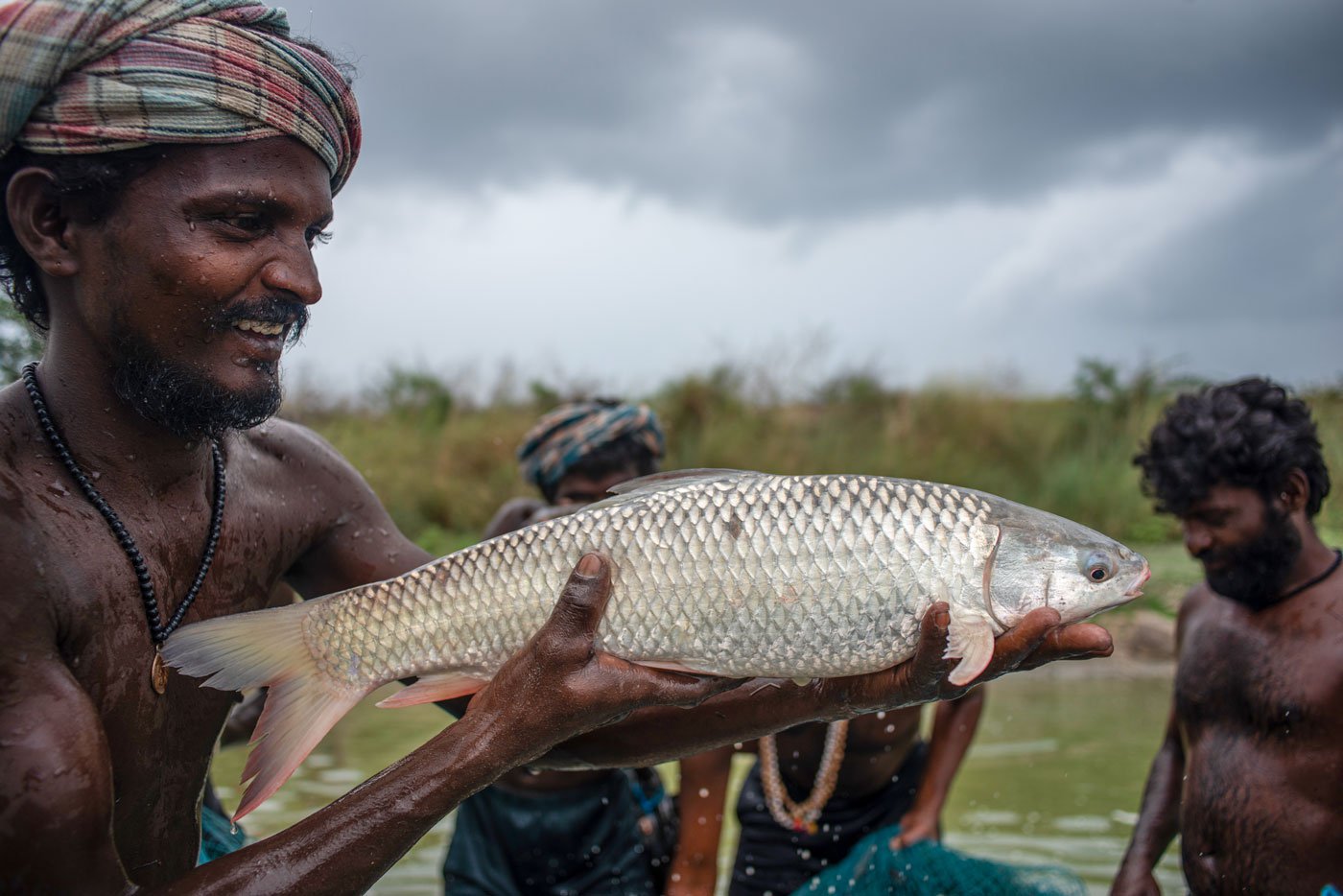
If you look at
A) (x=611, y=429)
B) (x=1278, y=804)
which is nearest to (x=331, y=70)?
(x=611, y=429)

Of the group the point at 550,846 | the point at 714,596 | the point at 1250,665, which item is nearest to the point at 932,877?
the point at 1250,665

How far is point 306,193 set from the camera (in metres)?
2.47

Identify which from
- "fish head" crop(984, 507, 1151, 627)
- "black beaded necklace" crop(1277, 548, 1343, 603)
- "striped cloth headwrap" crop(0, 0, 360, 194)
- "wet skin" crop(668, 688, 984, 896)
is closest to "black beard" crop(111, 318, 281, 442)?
"striped cloth headwrap" crop(0, 0, 360, 194)

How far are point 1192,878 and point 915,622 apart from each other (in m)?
2.51

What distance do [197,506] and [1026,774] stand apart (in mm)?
6464

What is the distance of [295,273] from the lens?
239cm

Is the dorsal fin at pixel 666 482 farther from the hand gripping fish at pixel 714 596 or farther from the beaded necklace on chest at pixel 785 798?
the beaded necklace on chest at pixel 785 798

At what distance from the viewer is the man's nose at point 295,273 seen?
2.37 m

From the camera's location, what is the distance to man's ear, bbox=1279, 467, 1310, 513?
14.2ft

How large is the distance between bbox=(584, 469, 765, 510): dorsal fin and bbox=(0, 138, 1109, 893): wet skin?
267mm

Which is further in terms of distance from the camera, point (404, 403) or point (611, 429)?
point (404, 403)

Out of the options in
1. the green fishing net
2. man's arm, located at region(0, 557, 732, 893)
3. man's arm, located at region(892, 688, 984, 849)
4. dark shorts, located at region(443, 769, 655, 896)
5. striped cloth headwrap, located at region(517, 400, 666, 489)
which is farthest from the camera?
striped cloth headwrap, located at region(517, 400, 666, 489)

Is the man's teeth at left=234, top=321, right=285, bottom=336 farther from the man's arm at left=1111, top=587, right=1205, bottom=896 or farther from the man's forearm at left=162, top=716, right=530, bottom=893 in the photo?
the man's arm at left=1111, top=587, right=1205, bottom=896

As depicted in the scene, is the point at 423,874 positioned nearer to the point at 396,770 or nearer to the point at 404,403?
the point at 396,770
